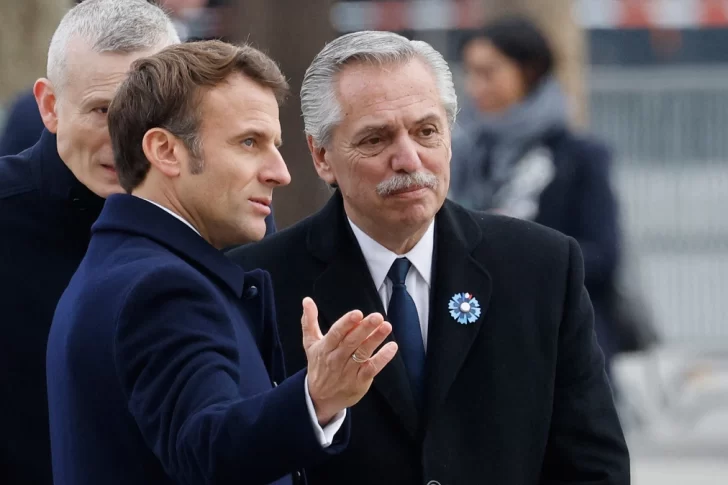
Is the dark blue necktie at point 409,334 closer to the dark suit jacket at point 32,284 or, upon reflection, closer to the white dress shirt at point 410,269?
the white dress shirt at point 410,269

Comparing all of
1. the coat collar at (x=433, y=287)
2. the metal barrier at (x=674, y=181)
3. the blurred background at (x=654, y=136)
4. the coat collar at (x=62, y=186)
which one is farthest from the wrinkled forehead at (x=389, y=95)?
the metal barrier at (x=674, y=181)

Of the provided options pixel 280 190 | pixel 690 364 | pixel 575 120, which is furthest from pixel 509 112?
pixel 690 364

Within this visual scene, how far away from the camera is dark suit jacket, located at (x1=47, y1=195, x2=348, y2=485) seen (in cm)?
262

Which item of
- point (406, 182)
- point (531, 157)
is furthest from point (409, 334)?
point (531, 157)

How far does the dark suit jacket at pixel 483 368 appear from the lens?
11.1 feet

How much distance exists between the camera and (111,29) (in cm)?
355

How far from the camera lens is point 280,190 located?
911 cm

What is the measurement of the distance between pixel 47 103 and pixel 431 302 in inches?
38.0

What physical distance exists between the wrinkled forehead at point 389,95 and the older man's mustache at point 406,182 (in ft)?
0.37

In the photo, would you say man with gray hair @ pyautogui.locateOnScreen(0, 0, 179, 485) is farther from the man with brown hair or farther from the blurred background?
Answer: the blurred background

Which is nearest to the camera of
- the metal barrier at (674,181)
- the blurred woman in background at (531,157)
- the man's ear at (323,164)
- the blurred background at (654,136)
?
the man's ear at (323,164)

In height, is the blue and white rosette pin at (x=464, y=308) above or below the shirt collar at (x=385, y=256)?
below

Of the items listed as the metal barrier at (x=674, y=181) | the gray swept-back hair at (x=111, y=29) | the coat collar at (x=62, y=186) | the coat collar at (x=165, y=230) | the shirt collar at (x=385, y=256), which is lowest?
the metal barrier at (x=674, y=181)

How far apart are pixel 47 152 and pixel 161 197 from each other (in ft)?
2.90
